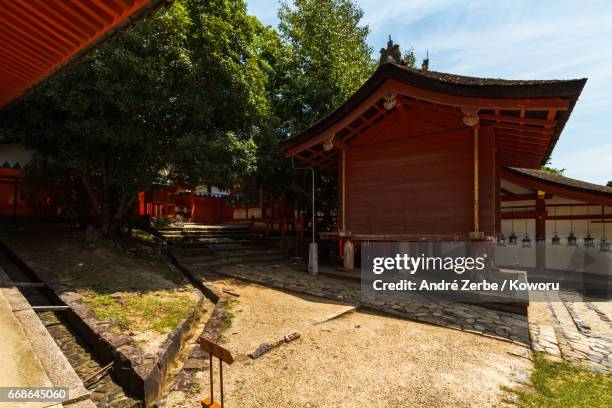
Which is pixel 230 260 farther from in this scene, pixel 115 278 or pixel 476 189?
pixel 476 189

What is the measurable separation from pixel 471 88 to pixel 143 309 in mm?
8665

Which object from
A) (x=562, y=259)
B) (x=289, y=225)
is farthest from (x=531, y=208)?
(x=289, y=225)

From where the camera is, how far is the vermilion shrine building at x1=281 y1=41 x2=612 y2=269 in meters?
7.88

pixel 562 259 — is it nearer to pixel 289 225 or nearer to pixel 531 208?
pixel 531 208

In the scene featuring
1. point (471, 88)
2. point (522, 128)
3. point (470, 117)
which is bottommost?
point (522, 128)

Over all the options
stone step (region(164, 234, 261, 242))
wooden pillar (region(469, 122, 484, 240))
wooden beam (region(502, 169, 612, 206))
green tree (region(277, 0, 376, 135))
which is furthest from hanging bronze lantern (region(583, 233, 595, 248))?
stone step (region(164, 234, 261, 242))

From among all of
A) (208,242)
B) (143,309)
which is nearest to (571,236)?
(208,242)

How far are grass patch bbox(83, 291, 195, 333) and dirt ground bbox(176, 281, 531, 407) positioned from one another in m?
1.09

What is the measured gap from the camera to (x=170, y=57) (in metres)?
9.20

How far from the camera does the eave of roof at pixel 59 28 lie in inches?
151

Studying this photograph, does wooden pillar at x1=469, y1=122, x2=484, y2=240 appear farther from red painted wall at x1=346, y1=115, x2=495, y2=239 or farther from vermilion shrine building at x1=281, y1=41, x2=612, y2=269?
red painted wall at x1=346, y1=115, x2=495, y2=239

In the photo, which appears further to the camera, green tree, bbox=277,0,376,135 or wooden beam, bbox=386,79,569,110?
green tree, bbox=277,0,376,135

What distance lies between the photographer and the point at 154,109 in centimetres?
891

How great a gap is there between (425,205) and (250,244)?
8637 mm
